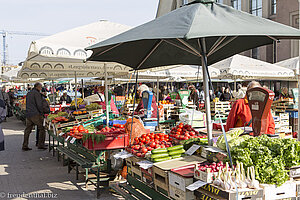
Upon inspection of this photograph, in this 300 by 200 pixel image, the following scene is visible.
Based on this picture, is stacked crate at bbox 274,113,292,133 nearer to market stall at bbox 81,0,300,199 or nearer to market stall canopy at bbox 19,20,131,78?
market stall at bbox 81,0,300,199

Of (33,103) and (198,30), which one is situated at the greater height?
(198,30)

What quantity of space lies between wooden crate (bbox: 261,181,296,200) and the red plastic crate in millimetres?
3662

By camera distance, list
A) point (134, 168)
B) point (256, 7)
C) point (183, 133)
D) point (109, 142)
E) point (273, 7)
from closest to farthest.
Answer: point (134, 168), point (183, 133), point (109, 142), point (273, 7), point (256, 7)

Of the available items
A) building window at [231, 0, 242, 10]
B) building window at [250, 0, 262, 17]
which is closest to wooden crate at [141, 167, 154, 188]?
building window at [250, 0, 262, 17]

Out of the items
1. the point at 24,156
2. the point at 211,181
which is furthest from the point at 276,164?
the point at 24,156

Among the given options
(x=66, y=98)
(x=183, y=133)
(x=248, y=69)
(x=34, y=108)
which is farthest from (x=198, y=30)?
(x=66, y=98)

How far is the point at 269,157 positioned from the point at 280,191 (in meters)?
0.35

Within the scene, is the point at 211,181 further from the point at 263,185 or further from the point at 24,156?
the point at 24,156

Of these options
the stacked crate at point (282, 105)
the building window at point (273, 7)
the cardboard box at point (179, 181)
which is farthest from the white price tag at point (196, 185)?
the building window at point (273, 7)

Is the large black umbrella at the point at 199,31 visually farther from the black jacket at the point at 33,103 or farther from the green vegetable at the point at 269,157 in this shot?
the black jacket at the point at 33,103

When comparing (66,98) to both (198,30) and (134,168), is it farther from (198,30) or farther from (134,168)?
(198,30)

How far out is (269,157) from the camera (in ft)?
10.6

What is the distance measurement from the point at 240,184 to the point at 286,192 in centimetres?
57

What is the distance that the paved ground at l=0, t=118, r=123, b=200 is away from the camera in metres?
6.31
